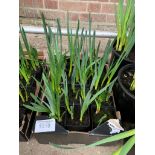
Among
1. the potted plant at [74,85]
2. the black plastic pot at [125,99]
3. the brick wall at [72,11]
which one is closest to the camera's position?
the potted plant at [74,85]

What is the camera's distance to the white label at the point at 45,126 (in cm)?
120

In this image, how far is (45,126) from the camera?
121cm

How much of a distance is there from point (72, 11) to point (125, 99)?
0.81 metres

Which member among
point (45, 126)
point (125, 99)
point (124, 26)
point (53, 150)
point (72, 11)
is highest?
point (72, 11)

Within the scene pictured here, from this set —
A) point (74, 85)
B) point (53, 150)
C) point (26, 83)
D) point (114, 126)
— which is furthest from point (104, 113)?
point (26, 83)

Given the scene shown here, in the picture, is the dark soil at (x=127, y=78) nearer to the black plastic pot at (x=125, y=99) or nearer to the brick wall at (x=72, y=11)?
the black plastic pot at (x=125, y=99)

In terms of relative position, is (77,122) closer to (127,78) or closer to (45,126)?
(45,126)

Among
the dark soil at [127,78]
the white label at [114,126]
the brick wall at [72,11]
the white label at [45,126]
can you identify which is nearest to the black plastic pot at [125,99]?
the dark soil at [127,78]

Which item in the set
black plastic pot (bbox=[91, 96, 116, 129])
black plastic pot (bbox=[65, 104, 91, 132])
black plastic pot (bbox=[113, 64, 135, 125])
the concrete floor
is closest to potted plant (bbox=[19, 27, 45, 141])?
the concrete floor

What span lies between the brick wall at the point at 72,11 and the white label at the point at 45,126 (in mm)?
848

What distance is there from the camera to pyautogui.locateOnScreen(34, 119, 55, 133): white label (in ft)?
3.93

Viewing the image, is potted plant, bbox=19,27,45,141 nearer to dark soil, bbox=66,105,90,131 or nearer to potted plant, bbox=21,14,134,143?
potted plant, bbox=21,14,134,143
